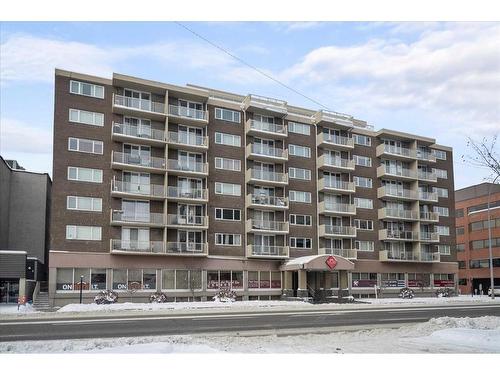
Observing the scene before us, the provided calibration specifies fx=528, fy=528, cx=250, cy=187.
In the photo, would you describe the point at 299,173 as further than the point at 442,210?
No

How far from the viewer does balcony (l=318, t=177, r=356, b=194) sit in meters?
57.7

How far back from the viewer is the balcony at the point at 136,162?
153ft

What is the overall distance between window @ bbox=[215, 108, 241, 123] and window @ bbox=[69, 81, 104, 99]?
461 inches

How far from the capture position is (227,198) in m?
52.2

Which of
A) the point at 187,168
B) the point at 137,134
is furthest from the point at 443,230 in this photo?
the point at 137,134

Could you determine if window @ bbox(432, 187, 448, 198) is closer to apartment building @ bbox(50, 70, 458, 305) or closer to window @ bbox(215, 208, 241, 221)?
apartment building @ bbox(50, 70, 458, 305)

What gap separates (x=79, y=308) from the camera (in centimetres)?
3547

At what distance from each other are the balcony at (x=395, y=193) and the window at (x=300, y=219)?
416 inches

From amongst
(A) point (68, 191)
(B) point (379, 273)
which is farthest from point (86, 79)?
(B) point (379, 273)

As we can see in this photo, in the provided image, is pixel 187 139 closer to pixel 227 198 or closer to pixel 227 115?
pixel 227 115

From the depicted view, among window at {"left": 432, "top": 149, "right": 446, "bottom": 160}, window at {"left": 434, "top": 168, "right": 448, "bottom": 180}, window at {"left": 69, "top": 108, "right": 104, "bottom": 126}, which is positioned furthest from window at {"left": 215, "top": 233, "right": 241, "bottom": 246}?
window at {"left": 432, "top": 149, "right": 446, "bottom": 160}

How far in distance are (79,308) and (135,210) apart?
1365 cm

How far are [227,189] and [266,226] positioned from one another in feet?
18.0

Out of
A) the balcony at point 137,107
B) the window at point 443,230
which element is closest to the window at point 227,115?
the balcony at point 137,107
